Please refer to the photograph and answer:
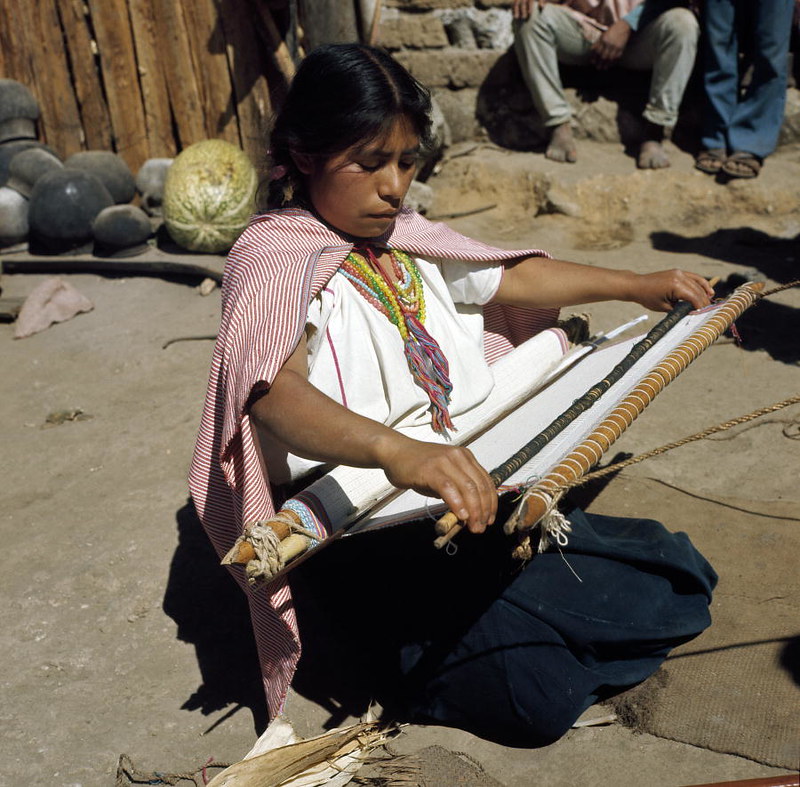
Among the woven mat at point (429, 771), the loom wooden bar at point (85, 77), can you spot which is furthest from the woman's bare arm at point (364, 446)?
the loom wooden bar at point (85, 77)

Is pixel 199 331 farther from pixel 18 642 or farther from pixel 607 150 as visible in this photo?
pixel 607 150

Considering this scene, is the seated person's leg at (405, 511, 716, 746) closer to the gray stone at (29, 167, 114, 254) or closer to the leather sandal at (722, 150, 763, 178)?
the leather sandal at (722, 150, 763, 178)

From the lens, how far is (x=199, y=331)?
4668mm

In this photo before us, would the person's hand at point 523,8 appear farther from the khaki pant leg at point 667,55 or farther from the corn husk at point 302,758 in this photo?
the corn husk at point 302,758

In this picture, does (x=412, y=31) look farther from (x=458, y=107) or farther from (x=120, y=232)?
(x=120, y=232)

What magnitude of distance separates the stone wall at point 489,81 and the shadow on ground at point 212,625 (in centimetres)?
435

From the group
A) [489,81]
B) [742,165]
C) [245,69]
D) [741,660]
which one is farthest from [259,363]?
[489,81]

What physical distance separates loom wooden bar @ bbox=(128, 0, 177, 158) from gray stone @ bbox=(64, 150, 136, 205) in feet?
1.09

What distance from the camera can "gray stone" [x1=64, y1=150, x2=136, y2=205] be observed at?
627 cm

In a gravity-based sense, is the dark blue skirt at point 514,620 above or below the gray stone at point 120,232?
above

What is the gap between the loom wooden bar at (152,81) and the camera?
6141 millimetres

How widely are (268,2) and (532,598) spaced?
188 inches

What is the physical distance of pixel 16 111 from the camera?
254 inches

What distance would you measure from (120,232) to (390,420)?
4140 millimetres
